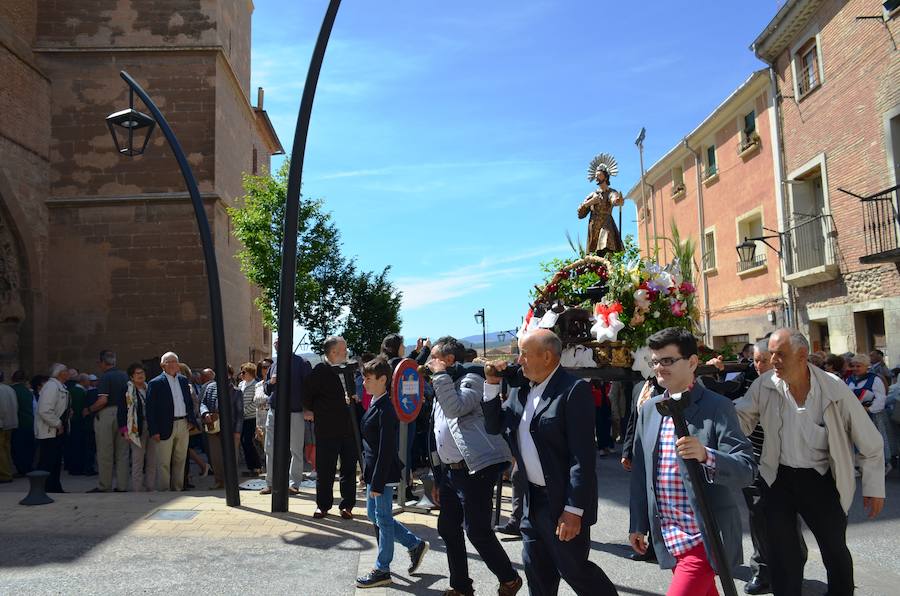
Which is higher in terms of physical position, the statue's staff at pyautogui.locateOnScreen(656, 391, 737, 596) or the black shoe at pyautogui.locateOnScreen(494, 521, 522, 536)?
the statue's staff at pyautogui.locateOnScreen(656, 391, 737, 596)

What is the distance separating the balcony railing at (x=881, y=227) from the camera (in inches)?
580

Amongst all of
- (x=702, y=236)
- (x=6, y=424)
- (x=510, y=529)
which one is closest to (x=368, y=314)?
(x=702, y=236)

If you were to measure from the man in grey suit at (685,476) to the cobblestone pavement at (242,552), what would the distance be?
5.47 ft

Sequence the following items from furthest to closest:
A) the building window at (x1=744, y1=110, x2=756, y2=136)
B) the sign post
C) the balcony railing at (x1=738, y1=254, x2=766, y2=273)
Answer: the building window at (x1=744, y1=110, x2=756, y2=136)
the balcony railing at (x1=738, y1=254, x2=766, y2=273)
the sign post

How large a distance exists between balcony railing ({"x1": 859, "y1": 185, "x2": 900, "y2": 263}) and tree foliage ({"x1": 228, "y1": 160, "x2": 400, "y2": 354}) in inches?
480

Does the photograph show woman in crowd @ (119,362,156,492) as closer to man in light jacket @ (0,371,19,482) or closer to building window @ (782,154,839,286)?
man in light jacket @ (0,371,19,482)

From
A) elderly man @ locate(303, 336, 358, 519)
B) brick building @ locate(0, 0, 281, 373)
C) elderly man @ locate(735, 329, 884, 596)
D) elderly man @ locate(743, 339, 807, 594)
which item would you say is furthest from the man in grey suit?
brick building @ locate(0, 0, 281, 373)

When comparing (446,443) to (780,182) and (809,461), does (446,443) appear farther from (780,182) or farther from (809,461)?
(780,182)

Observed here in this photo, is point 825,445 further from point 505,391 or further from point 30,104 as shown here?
point 30,104

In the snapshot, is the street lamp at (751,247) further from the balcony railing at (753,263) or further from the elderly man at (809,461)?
the elderly man at (809,461)

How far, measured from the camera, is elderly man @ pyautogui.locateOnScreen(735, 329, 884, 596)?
13.8 feet

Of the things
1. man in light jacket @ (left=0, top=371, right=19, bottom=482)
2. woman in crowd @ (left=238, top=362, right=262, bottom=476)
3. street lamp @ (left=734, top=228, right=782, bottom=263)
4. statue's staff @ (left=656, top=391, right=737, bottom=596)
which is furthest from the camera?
street lamp @ (left=734, top=228, right=782, bottom=263)

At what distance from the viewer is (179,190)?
20.2 meters

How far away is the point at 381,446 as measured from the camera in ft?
18.1
